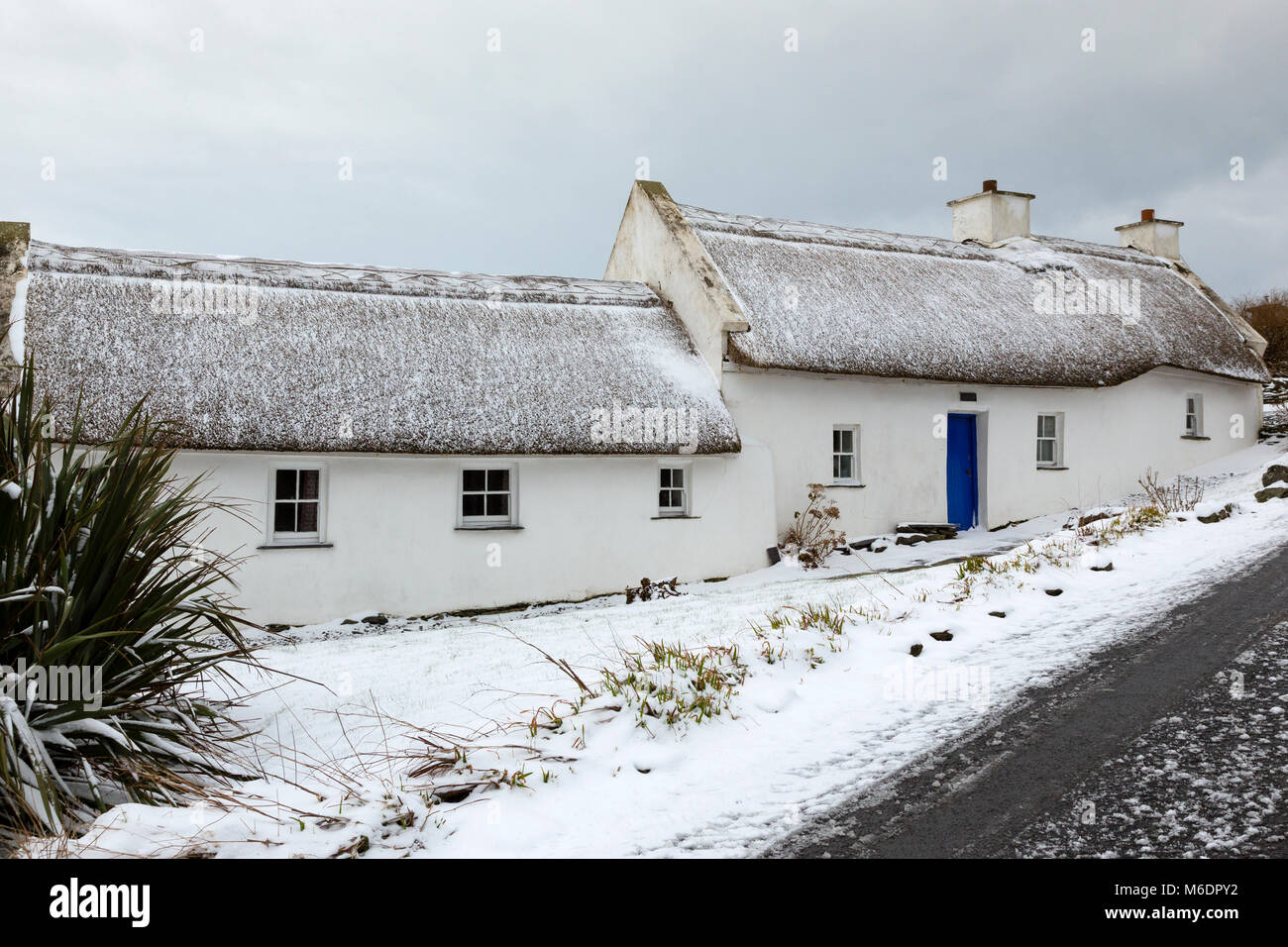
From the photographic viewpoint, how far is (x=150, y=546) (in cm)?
484

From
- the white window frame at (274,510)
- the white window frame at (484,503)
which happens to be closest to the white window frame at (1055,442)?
the white window frame at (484,503)

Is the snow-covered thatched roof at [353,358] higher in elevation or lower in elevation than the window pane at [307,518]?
higher

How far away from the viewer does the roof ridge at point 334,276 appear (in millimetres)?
11594

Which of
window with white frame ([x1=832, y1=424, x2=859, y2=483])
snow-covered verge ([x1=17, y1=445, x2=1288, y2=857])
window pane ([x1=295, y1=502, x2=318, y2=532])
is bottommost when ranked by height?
snow-covered verge ([x1=17, y1=445, x2=1288, y2=857])

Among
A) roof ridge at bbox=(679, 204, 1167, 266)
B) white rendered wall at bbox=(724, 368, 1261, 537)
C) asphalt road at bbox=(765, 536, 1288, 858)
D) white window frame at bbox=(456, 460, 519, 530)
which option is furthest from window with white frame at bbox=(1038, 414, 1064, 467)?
asphalt road at bbox=(765, 536, 1288, 858)

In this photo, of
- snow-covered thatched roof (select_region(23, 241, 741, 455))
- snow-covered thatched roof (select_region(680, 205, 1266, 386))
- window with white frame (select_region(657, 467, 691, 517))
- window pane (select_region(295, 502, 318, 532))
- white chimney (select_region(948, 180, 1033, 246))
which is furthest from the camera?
white chimney (select_region(948, 180, 1033, 246))

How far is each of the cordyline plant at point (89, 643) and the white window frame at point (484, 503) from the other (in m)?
6.41

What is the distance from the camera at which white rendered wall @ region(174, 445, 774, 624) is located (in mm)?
10727

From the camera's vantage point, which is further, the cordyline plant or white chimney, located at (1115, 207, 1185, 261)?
white chimney, located at (1115, 207, 1185, 261)

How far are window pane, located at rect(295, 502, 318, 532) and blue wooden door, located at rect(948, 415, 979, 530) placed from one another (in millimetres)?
9894

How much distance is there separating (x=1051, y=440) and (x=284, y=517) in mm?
12594

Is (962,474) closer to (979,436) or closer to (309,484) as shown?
(979,436)

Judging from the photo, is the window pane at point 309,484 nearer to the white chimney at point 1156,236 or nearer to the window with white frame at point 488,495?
the window with white frame at point 488,495

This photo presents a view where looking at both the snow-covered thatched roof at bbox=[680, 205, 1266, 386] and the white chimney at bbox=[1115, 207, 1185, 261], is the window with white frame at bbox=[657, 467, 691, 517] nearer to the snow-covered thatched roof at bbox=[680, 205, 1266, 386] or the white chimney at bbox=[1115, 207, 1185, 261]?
the snow-covered thatched roof at bbox=[680, 205, 1266, 386]
